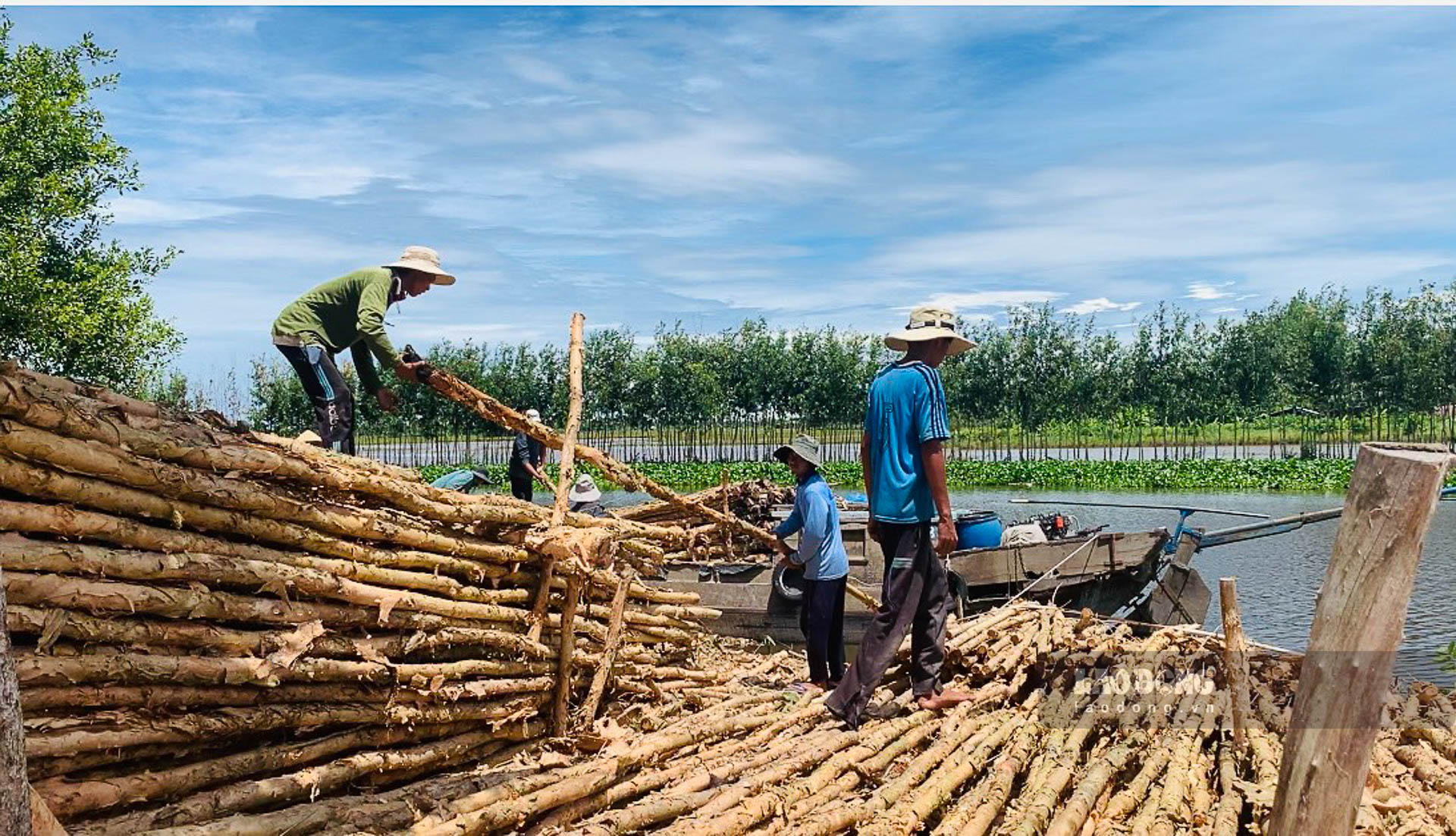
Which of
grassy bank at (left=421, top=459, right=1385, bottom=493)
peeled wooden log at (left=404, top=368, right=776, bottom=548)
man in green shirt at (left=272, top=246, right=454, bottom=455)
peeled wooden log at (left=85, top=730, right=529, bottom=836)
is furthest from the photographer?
grassy bank at (left=421, top=459, right=1385, bottom=493)

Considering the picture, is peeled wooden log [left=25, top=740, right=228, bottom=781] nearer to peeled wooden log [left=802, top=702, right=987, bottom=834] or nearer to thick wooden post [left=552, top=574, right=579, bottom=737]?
thick wooden post [left=552, top=574, right=579, bottom=737]

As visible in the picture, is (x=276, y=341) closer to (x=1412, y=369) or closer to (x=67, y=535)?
(x=67, y=535)

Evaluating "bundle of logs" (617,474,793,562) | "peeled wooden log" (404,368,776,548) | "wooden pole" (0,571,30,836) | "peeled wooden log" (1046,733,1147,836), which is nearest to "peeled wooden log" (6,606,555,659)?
"wooden pole" (0,571,30,836)

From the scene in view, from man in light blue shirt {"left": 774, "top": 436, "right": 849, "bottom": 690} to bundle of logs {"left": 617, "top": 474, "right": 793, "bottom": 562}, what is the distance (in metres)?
2.93

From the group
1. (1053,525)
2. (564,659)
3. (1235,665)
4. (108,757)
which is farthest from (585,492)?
(108,757)

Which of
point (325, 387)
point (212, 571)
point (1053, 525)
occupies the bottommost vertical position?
point (1053, 525)

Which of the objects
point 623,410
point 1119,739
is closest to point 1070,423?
point 623,410

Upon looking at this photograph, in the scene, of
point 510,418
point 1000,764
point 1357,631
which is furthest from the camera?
point 510,418

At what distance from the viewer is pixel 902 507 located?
17.4ft

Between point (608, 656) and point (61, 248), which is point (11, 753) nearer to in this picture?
point (608, 656)

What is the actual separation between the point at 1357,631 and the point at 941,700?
299 centimetres

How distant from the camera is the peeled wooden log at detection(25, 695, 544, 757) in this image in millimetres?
2885

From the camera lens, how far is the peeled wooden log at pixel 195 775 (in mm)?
2859

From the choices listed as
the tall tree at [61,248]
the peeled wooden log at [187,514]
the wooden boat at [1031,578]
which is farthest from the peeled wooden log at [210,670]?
the tall tree at [61,248]
